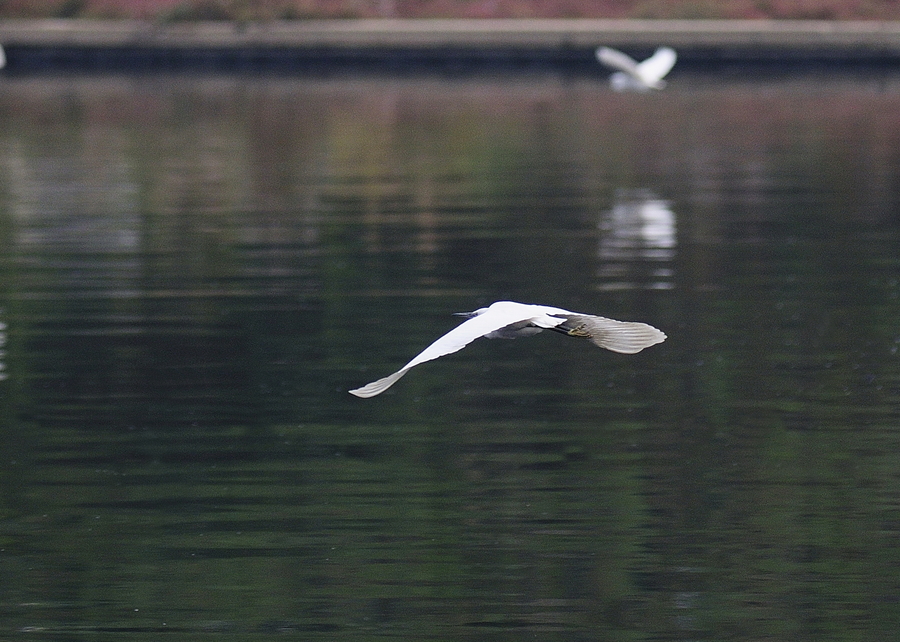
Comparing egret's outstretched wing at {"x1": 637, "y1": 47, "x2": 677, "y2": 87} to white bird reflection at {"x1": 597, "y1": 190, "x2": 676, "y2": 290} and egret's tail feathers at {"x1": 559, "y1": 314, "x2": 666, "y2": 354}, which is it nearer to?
white bird reflection at {"x1": 597, "y1": 190, "x2": 676, "y2": 290}

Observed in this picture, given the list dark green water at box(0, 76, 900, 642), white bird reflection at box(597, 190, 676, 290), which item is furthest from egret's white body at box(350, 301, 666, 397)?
white bird reflection at box(597, 190, 676, 290)

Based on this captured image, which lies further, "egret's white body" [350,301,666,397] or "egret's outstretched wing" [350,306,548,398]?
"egret's white body" [350,301,666,397]

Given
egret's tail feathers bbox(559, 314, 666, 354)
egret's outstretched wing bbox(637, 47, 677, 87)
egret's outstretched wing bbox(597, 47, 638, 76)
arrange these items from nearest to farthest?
egret's tail feathers bbox(559, 314, 666, 354) < egret's outstretched wing bbox(597, 47, 638, 76) < egret's outstretched wing bbox(637, 47, 677, 87)

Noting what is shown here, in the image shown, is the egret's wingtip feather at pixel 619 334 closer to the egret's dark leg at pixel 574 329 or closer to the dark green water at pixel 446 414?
the egret's dark leg at pixel 574 329

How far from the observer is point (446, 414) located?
12836 millimetres

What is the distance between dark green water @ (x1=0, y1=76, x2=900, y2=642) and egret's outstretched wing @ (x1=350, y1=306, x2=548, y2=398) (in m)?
1.42

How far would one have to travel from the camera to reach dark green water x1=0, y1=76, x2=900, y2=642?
898 cm

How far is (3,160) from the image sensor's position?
1302 inches

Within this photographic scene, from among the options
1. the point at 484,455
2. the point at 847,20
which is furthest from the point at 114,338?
the point at 847,20

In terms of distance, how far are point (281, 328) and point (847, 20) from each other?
44690mm

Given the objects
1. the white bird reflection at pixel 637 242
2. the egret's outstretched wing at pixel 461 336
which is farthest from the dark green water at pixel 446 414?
the egret's outstretched wing at pixel 461 336

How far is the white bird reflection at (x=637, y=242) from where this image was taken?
1844 centimetres

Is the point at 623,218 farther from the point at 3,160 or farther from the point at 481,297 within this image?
the point at 3,160

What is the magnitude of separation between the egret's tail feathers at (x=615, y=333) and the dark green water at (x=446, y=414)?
127 centimetres
